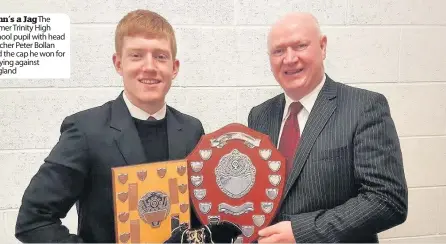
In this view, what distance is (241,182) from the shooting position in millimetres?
1181

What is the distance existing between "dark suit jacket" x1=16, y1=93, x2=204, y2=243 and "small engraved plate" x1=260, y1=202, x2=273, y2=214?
0.26 meters

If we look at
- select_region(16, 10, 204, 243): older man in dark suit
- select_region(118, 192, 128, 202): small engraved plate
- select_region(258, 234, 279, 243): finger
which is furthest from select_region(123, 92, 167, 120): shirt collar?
select_region(258, 234, 279, 243): finger

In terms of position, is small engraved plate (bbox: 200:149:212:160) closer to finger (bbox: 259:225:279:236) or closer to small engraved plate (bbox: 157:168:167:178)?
small engraved plate (bbox: 157:168:167:178)

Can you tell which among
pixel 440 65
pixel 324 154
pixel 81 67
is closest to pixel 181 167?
pixel 324 154

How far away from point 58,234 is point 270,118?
2.46 feet

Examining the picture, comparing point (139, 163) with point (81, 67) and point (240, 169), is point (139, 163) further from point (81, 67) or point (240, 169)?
point (81, 67)

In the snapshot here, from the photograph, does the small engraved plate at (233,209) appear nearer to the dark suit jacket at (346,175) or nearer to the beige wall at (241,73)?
the dark suit jacket at (346,175)

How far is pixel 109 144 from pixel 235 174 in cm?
35

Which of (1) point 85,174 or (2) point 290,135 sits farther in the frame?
(2) point 290,135

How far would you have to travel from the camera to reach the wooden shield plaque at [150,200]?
106 centimetres

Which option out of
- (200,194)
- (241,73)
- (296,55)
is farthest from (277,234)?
(241,73)

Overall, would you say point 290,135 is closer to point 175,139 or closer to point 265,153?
point 265,153

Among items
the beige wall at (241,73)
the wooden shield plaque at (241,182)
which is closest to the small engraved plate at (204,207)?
the wooden shield plaque at (241,182)

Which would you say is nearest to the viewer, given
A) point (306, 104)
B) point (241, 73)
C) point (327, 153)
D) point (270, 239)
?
point (270, 239)
